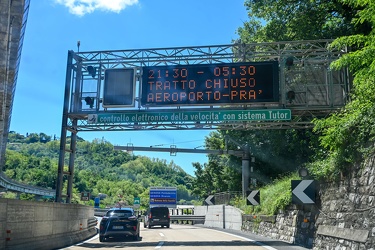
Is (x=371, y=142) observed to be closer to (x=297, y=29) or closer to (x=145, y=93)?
(x=145, y=93)

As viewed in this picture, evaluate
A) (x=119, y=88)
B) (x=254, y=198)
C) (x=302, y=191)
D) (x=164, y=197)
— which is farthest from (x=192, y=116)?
(x=164, y=197)

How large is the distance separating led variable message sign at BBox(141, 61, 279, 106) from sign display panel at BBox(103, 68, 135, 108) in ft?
5.08

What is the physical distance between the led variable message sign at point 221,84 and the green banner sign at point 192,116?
2.42 ft

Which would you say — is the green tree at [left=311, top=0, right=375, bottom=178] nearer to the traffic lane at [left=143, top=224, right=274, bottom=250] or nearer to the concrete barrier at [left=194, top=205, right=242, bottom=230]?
the traffic lane at [left=143, top=224, right=274, bottom=250]

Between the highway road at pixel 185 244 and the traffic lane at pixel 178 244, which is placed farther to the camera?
the traffic lane at pixel 178 244

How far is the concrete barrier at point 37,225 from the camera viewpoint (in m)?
11.1

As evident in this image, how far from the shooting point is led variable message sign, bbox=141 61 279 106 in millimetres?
18781

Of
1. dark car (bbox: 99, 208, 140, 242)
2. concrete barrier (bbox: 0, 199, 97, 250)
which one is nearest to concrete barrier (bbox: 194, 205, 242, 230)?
dark car (bbox: 99, 208, 140, 242)

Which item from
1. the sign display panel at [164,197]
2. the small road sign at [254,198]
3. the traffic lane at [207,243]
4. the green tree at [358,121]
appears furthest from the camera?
the sign display panel at [164,197]

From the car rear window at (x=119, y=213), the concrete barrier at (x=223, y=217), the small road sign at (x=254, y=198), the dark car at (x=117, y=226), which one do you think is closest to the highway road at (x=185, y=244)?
the dark car at (x=117, y=226)

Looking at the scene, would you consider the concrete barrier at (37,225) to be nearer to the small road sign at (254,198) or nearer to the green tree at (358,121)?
the small road sign at (254,198)

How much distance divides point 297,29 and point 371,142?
17.2 m

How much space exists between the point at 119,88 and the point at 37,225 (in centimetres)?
857

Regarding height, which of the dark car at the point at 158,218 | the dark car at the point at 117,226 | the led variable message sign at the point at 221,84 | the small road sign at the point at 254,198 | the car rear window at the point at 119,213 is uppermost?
the led variable message sign at the point at 221,84
